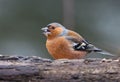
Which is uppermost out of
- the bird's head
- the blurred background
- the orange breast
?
the blurred background

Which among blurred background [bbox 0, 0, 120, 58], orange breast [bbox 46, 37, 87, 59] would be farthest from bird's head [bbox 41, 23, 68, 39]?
blurred background [bbox 0, 0, 120, 58]

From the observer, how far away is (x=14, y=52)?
13.2 m

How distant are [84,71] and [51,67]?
0.35 m

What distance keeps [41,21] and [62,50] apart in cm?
530

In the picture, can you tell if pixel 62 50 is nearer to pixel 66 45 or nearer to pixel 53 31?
pixel 66 45

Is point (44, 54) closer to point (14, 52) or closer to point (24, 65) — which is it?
point (14, 52)

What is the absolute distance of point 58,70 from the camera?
7258 mm

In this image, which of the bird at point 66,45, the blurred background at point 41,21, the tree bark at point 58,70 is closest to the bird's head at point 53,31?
the bird at point 66,45

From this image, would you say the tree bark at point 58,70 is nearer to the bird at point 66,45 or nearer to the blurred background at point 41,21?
the bird at point 66,45

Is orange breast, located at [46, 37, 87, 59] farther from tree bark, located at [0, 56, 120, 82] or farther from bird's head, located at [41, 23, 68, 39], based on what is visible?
tree bark, located at [0, 56, 120, 82]

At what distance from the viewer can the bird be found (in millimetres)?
8703

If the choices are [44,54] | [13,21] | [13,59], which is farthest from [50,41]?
[13,21]

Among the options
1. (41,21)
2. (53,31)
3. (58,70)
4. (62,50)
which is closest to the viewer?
(58,70)

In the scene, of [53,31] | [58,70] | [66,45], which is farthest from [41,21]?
[58,70]
